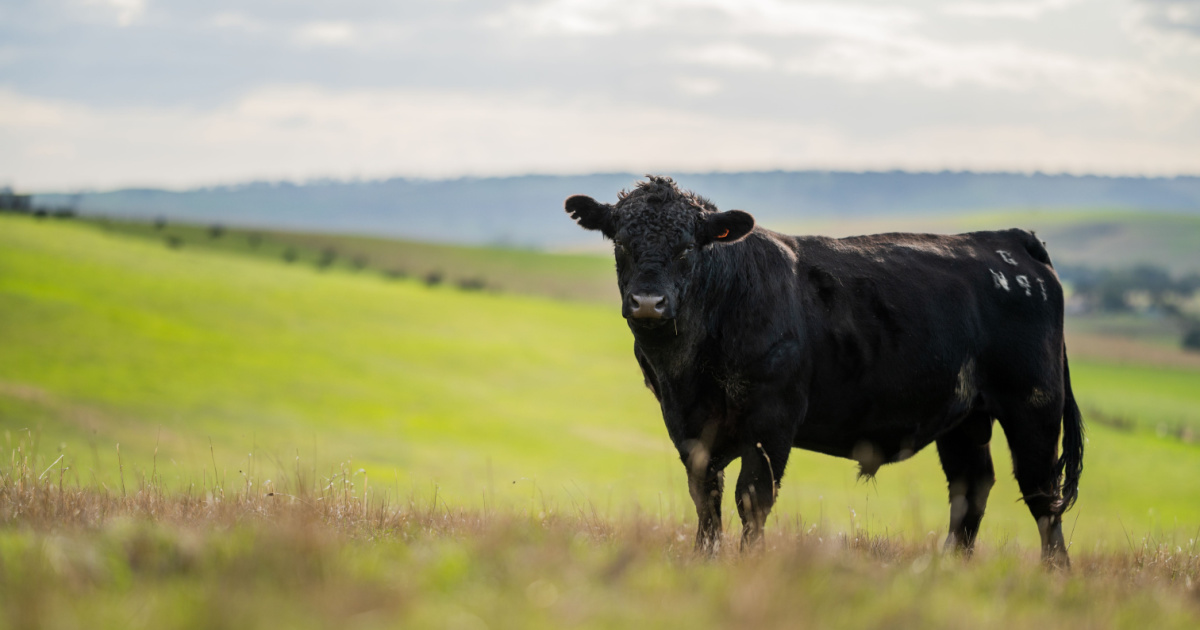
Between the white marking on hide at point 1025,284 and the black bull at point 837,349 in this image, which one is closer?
the black bull at point 837,349

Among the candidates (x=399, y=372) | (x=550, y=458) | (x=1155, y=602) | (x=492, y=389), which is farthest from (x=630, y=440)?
(x=1155, y=602)

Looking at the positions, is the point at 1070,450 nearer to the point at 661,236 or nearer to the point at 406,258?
the point at 661,236

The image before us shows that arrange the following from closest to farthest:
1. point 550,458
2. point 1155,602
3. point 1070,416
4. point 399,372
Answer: point 1155,602 → point 1070,416 → point 550,458 → point 399,372

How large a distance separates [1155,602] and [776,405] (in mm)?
2804

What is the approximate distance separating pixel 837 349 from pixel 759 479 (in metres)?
1.37

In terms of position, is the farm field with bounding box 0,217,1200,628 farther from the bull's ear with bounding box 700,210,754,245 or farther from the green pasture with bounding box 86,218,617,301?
the green pasture with bounding box 86,218,617,301

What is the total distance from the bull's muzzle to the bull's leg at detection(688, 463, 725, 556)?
119 centimetres

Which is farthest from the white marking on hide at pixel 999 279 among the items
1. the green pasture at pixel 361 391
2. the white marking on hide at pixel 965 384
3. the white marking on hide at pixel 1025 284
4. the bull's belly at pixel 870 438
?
the green pasture at pixel 361 391

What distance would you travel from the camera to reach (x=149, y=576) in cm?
383

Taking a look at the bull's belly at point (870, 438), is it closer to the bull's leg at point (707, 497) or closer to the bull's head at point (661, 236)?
the bull's leg at point (707, 497)

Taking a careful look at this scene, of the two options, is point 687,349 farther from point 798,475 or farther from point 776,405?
point 798,475

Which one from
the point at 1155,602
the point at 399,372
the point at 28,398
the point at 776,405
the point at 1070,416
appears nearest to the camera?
the point at 1155,602

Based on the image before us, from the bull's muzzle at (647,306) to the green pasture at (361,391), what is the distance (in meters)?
19.9

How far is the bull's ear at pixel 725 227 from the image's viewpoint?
7.06m
